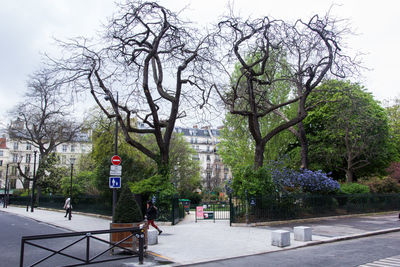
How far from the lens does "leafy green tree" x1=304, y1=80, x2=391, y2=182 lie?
104 feet

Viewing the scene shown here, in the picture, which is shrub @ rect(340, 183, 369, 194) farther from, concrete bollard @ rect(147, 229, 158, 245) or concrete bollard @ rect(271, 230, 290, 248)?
concrete bollard @ rect(147, 229, 158, 245)

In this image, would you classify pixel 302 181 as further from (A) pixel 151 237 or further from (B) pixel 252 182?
(A) pixel 151 237

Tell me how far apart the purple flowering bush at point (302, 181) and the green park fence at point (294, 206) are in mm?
702

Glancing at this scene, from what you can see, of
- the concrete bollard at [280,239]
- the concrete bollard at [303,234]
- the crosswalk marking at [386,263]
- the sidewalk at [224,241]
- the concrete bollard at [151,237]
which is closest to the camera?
the crosswalk marking at [386,263]

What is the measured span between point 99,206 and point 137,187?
691 cm

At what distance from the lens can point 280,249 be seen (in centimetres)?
1141

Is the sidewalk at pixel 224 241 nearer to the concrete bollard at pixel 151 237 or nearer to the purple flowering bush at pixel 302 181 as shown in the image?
the concrete bollard at pixel 151 237

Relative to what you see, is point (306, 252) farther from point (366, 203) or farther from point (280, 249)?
point (366, 203)

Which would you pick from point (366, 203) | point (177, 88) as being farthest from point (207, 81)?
point (366, 203)

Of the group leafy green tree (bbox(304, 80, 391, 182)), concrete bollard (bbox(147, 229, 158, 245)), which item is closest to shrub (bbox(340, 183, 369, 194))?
leafy green tree (bbox(304, 80, 391, 182))

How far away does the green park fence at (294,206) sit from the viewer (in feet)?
59.9

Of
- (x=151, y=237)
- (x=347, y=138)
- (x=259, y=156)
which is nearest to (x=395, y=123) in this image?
(x=347, y=138)

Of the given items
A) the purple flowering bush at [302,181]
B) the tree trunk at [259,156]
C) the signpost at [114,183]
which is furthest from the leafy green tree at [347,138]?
the signpost at [114,183]

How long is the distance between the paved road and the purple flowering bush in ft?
26.0
